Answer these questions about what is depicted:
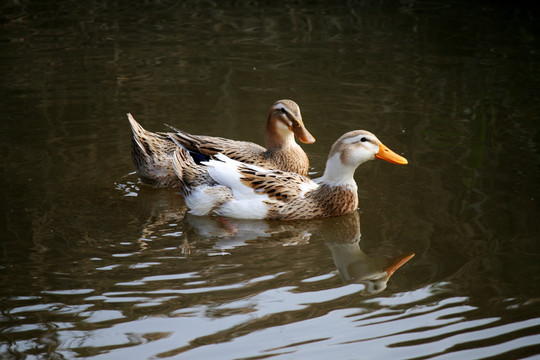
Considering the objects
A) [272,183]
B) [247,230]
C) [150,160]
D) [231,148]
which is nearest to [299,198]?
[272,183]

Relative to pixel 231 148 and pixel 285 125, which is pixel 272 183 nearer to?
pixel 231 148

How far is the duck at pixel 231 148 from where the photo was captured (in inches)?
289

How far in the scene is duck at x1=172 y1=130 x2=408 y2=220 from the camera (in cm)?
662

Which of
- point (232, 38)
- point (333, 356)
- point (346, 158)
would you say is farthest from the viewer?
point (232, 38)

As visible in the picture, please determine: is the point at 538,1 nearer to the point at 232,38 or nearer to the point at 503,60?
the point at 503,60

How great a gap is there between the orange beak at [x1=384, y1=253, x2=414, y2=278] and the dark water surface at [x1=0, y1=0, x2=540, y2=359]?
1.6 inches

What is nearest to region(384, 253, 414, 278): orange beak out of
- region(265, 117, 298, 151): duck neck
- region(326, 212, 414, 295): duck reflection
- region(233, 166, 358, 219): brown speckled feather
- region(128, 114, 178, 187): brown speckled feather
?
region(326, 212, 414, 295): duck reflection

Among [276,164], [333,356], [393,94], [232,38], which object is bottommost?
[333,356]

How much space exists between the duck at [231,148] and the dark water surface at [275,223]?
24 cm

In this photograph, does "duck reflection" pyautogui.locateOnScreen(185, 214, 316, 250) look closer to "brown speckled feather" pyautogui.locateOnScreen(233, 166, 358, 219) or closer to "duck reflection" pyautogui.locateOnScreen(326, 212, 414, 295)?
"brown speckled feather" pyautogui.locateOnScreen(233, 166, 358, 219)

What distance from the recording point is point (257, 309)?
16.4 feet

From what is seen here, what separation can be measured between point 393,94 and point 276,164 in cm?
287

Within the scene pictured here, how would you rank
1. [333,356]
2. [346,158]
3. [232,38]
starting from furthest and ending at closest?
1. [232,38]
2. [346,158]
3. [333,356]

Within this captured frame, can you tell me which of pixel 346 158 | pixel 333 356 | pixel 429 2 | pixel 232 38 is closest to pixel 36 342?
pixel 333 356
